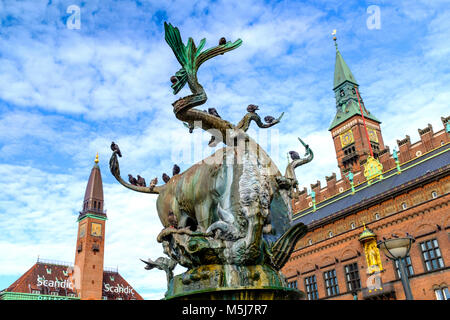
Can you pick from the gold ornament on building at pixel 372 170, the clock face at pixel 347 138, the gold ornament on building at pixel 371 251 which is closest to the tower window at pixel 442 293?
the gold ornament on building at pixel 371 251

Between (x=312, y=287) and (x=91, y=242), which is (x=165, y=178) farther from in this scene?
(x=91, y=242)

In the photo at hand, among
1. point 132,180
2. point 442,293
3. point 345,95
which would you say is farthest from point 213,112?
point 345,95

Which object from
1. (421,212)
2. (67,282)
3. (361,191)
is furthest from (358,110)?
(67,282)

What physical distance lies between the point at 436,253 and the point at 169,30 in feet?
95.7

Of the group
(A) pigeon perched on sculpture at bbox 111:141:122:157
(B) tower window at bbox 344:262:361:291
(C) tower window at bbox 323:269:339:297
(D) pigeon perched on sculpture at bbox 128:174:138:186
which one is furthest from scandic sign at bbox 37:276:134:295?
(A) pigeon perched on sculpture at bbox 111:141:122:157

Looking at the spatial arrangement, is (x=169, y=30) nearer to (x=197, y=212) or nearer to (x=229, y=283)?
(x=197, y=212)

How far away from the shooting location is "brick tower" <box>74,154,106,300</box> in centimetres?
8462

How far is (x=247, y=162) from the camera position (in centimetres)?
510

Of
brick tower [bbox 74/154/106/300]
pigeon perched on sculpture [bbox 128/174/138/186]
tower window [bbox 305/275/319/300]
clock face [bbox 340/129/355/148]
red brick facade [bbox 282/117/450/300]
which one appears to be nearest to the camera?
pigeon perched on sculpture [bbox 128/174/138/186]

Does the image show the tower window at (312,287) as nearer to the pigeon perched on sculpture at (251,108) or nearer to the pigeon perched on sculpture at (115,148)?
the pigeon perched on sculpture at (115,148)

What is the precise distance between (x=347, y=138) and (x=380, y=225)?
99.7 ft

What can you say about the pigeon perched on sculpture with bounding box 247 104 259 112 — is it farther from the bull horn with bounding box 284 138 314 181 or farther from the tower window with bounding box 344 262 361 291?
the tower window with bounding box 344 262 361 291

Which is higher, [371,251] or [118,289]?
[118,289]

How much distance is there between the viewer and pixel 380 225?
105 feet
